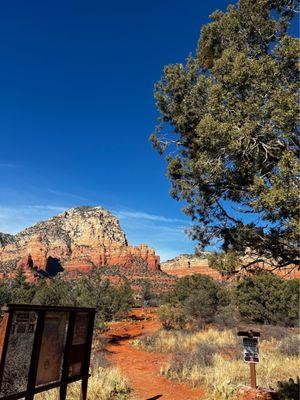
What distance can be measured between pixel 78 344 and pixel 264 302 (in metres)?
21.8

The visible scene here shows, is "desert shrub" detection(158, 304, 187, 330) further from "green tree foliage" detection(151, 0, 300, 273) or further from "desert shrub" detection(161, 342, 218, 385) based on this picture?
"green tree foliage" detection(151, 0, 300, 273)

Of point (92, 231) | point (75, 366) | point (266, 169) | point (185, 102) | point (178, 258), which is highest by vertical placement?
point (92, 231)

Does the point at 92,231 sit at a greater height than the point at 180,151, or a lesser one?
greater

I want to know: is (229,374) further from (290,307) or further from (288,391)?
(290,307)

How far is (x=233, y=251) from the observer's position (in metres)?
7.49

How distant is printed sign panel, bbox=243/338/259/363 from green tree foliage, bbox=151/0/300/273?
335 cm

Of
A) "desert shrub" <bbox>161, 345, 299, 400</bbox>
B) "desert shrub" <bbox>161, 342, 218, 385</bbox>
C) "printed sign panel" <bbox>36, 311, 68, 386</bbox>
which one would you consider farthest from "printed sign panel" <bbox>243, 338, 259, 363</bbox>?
"printed sign panel" <bbox>36, 311, 68, 386</bbox>

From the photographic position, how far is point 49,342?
6.36 m

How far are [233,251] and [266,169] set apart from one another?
2025 mm

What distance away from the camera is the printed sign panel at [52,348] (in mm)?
6181

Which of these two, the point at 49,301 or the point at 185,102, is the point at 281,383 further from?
the point at 49,301

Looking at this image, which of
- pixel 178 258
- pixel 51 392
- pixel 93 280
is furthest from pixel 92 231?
pixel 51 392

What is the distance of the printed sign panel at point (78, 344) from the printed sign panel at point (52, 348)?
34 centimetres

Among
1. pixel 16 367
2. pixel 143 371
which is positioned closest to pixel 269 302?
pixel 143 371
